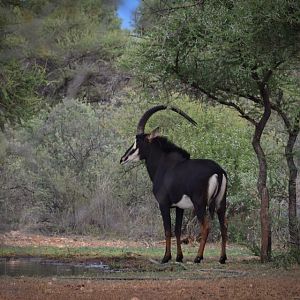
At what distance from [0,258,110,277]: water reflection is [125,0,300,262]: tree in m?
3.63

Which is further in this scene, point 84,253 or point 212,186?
point 84,253

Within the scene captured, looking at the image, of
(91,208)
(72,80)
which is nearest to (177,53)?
(91,208)

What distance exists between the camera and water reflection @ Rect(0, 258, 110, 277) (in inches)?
535

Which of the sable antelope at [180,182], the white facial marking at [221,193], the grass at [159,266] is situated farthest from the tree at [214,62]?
the grass at [159,266]

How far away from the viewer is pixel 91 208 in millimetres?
28250

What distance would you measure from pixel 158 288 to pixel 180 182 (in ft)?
17.8

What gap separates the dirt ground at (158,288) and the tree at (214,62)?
3.27 meters

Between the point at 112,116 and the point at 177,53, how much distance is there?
21.5m

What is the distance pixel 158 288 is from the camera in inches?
404

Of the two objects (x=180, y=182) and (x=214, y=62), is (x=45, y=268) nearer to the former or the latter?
(x=180, y=182)

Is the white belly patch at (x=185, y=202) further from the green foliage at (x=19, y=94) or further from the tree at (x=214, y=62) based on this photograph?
the green foliage at (x=19, y=94)

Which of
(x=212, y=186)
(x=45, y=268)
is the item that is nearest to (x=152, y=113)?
(x=212, y=186)

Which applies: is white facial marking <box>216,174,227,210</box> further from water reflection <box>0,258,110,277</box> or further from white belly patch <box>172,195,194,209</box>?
water reflection <box>0,258,110,277</box>

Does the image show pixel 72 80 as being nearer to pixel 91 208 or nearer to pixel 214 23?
pixel 91 208
